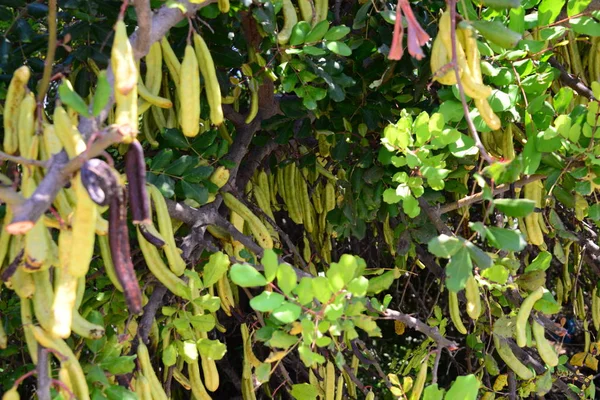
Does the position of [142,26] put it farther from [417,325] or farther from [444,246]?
[417,325]

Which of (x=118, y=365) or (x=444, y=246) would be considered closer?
(x=444, y=246)

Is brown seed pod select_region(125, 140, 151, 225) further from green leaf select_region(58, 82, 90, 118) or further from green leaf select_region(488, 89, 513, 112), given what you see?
green leaf select_region(488, 89, 513, 112)

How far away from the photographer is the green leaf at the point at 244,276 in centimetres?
103

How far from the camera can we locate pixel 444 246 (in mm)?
978

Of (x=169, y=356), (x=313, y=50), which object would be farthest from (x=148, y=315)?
(x=313, y=50)

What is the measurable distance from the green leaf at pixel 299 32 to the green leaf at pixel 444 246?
0.59 meters

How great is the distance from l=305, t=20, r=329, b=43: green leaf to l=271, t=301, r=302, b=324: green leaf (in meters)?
0.56

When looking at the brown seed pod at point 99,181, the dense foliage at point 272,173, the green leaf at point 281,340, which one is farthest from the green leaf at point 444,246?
the brown seed pod at point 99,181

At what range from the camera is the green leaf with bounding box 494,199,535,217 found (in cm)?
97

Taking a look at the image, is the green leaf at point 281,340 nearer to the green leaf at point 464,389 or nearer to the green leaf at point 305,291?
the green leaf at point 305,291

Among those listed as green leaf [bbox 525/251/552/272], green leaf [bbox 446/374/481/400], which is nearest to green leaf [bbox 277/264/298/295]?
green leaf [bbox 446/374/481/400]

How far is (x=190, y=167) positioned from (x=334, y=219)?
420 millimetres

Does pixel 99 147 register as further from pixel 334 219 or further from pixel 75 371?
pixel 334 219

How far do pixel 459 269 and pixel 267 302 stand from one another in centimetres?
27
